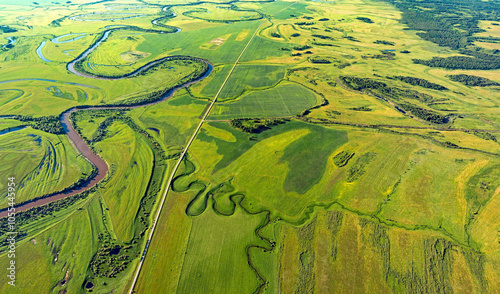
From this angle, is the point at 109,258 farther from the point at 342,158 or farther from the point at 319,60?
the point at 319,60

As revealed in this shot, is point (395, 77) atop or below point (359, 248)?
atop

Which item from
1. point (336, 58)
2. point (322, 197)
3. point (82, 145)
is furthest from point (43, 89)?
point (336, 58)

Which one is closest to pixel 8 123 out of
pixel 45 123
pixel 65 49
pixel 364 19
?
pixel 45 123

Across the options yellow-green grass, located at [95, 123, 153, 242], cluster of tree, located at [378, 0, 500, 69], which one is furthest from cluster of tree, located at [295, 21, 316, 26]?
yellow-green grass, located at [95, 123, 153, 242]

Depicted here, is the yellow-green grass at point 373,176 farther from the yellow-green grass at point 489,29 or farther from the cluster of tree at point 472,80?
the yellow-green grass at point 489,29

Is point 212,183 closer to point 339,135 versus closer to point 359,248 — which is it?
point 359,248

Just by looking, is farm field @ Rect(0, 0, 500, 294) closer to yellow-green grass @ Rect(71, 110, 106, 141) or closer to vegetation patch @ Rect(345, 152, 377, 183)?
vegetation patch @ Rect(345, 152, 377, 183)
